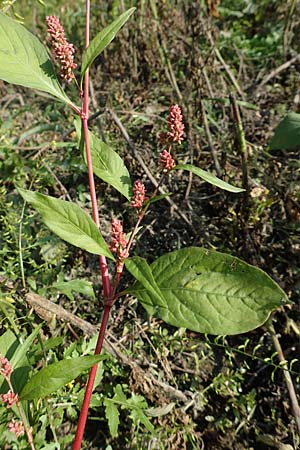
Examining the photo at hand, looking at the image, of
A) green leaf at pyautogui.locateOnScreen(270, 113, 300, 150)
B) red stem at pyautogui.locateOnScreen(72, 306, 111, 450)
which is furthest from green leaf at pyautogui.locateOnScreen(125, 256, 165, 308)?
green leaf at pyautogui.locateOnScreen(270, 113, 300, 150)

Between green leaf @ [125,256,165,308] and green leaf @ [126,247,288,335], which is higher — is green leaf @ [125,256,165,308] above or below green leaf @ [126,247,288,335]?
above

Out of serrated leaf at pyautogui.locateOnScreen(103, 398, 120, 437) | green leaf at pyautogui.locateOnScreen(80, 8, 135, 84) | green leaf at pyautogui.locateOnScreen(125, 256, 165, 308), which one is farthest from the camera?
serrated leaf at pyautogui.locateOnScreen(103, 398, 120, 437)

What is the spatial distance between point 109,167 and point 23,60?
1.01ft

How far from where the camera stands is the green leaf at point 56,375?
0.94 meters

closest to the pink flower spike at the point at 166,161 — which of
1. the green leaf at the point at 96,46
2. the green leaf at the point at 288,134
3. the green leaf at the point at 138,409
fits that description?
the green leaf at the point at 96,46

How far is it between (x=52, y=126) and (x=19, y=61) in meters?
1.35

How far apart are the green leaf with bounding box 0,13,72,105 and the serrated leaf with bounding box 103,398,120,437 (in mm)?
848

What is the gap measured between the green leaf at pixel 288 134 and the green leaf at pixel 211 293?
0.63m

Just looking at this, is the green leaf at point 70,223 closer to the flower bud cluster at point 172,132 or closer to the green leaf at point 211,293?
the green leaf at point 211,293

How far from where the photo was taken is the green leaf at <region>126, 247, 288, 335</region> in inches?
38.7

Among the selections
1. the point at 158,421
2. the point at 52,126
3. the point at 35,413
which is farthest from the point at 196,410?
the point at 52,126

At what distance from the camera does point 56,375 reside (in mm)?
960

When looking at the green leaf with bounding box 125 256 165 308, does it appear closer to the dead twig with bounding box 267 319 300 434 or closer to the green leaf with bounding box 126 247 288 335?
the green leaf with bounding box 126 247 288 335

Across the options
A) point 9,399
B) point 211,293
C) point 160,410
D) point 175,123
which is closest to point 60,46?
point 175,123
